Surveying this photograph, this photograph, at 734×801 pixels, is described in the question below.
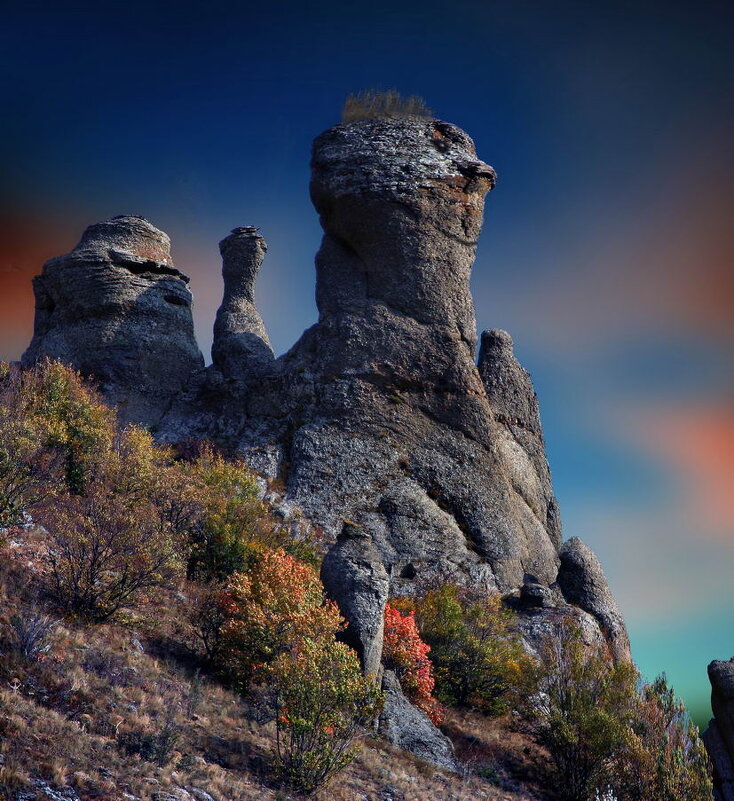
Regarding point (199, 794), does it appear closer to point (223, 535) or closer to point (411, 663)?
point (411, 663)

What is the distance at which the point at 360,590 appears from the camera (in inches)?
754

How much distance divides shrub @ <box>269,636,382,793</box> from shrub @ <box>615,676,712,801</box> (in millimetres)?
7695

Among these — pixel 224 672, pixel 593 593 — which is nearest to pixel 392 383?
pixel 593 593

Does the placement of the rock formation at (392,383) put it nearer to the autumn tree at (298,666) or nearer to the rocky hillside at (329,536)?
the rocky hillside at (329,536)

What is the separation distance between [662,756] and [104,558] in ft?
48.4

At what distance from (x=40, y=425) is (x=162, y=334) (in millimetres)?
15060

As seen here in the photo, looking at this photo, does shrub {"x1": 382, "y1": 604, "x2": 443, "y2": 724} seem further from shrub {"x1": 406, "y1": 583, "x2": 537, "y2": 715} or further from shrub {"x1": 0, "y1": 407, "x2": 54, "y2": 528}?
shrub {"x1": 0, "y1": 407, "x2": 54, "y2": 528}

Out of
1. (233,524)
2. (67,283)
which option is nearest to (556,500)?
(233,524)

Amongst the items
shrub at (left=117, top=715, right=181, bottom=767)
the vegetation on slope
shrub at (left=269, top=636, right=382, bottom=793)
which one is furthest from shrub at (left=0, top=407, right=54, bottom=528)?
shrub at (left=269, top=636, right=382, bottom=793)

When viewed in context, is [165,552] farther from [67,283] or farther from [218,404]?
[67,283]

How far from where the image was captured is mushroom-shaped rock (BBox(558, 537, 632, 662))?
97.1 feet

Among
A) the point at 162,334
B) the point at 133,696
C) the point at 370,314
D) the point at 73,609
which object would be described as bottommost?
the point at 133,696

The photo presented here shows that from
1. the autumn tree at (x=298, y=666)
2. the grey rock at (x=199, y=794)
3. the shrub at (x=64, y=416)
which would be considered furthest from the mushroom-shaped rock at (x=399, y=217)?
the grey rock at (x=199, y=794)

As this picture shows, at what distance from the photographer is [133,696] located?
14289mm
